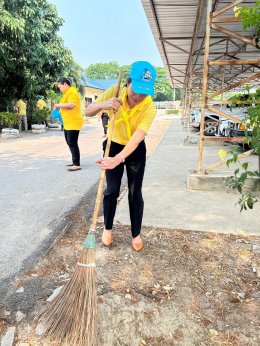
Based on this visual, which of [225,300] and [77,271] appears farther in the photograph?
[225,300]

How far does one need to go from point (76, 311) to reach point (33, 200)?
9.11 ft

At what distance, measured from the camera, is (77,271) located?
221cm

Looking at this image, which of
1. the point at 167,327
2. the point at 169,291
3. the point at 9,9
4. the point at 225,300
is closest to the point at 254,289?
the point at 225,300

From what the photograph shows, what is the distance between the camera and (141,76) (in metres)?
2.48

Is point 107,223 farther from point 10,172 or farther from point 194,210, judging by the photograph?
point 10,172

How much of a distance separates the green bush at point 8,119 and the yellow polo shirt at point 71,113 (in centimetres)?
915

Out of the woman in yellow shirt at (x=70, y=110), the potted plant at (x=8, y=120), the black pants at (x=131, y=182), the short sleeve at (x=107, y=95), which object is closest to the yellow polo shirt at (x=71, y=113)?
the woman in yellow shirt at (x=70, y=110)

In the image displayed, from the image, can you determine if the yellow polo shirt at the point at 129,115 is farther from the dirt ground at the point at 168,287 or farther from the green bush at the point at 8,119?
the green bush at the point at 8,119

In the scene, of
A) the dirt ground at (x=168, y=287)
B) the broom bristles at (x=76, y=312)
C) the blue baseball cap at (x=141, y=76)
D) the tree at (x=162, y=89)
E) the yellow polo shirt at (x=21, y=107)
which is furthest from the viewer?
the tree at (x=162, y=89)

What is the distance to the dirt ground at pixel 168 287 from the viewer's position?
2.07 meters

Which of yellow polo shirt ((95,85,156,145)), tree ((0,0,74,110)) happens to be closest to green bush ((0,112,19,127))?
tree ((0,0,74,110))

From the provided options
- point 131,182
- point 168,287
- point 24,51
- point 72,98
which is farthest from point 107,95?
point 24,51

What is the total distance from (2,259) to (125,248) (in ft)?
3.70

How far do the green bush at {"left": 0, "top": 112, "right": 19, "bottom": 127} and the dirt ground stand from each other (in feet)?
40.8
